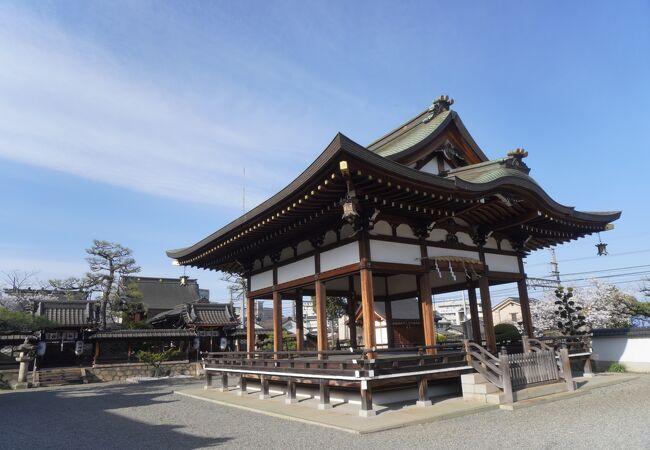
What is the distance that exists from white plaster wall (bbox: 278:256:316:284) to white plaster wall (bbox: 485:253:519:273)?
199 inches

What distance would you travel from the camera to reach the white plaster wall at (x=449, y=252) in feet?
35.7

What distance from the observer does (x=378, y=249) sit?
9.84m

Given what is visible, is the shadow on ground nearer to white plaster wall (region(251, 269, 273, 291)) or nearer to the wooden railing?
white plaster wall (region(251, 269, 273, 291))

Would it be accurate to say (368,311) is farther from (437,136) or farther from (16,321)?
(16,321)

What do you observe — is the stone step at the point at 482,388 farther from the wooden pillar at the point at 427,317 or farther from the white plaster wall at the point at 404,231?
the white plaster wall at the point at 404,231

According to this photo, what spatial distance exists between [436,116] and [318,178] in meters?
6.17

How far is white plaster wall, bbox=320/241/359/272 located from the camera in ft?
32.2

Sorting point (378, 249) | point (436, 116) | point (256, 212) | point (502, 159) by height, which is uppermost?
point (436, 116)

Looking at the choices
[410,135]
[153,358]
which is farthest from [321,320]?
[153,358]

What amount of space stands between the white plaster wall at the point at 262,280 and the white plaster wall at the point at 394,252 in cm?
452

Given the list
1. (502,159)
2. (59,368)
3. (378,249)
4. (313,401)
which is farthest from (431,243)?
(59,368)

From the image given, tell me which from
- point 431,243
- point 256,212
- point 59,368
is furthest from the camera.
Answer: point 59,368

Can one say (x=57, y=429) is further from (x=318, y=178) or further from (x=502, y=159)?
(x=502, y=159)

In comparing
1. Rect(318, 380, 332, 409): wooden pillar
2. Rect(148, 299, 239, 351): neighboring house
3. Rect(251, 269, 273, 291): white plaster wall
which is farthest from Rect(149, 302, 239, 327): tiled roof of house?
Rect(318, 380, 332, 409): wooden pillar
